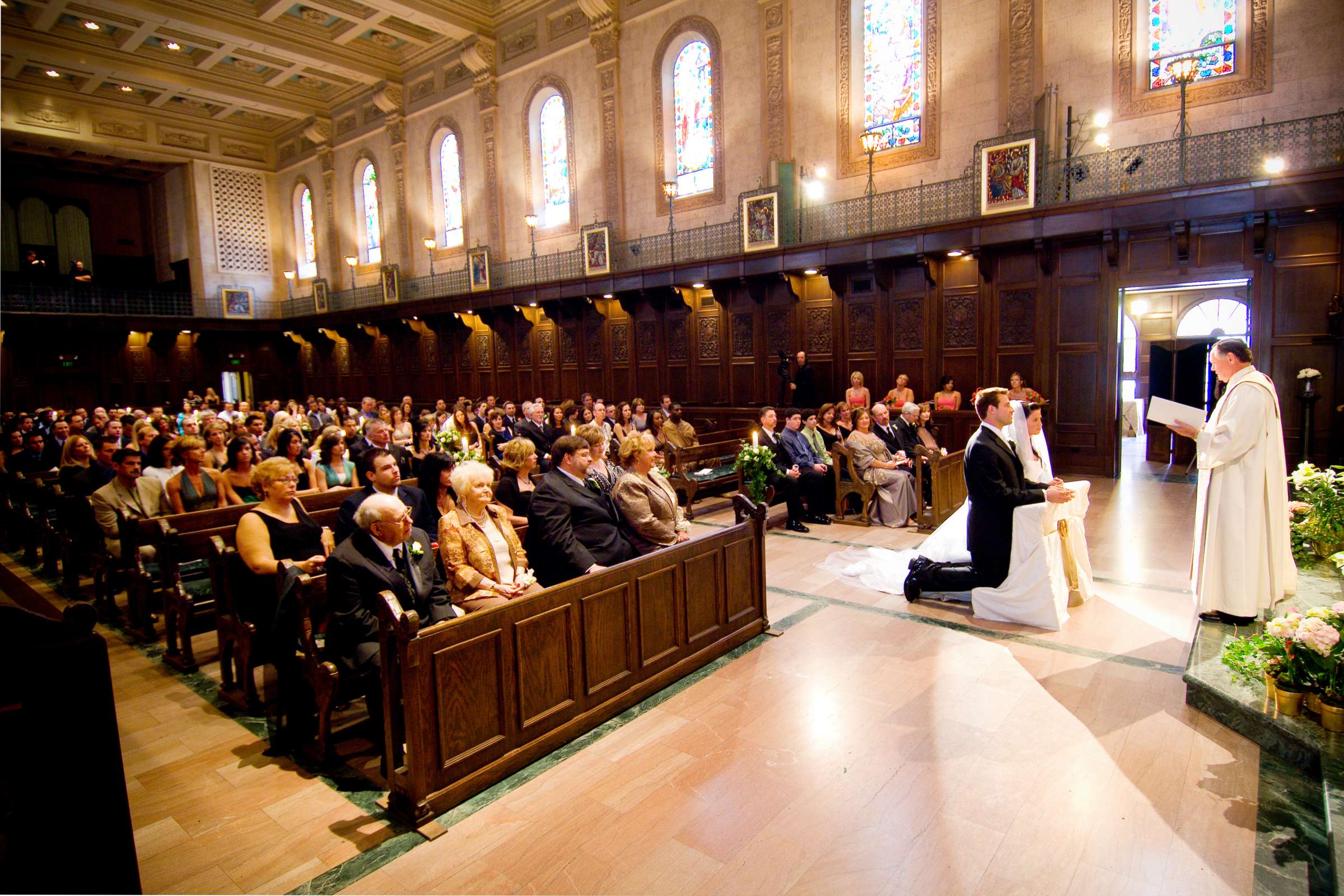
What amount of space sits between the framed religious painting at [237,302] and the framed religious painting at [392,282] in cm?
685

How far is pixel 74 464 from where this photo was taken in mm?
7109

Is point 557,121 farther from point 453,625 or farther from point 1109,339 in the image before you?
point 453,625

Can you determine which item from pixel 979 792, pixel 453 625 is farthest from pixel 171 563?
pixel 979 792

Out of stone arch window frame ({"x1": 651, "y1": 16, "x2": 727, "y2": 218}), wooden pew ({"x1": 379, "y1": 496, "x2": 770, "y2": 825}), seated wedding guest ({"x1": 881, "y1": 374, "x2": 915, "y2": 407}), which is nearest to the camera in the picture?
wooden pew ({"x1": 379, "y1": 496, "x2": 770, "y2": 825})

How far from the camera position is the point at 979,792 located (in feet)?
9.82

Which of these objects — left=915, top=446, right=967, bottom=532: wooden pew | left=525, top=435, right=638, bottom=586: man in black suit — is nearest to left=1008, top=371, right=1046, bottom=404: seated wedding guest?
left=915, top=446, right=967, bottom=532: wooden pew

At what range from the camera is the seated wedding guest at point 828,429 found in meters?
8.84

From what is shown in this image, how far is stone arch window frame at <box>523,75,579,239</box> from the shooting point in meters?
17.3

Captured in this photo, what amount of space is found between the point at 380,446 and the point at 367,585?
3.64 metres

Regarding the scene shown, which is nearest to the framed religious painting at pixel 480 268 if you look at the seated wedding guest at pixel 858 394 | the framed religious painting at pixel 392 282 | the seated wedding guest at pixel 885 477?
the framed religious painting at pixel 392 282

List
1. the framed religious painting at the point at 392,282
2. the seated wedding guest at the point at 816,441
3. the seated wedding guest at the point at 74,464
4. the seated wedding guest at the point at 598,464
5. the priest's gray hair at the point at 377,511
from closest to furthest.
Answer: the priest's gray hair at the point at 377,511 → the seated wedding guest at the point at 598,464 → the seated wedding guest at the point at 74,464 → the seated wedding guest at the point at 816,441 → the framed religious painting at the point at 392,282

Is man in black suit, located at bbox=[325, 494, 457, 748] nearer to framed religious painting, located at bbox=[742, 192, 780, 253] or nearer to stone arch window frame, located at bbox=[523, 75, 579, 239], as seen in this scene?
framed religious painting, located at bbox=[742, 192, 780, 253]

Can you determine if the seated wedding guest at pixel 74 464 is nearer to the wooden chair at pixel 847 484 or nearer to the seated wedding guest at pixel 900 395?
the wooden chair at pixel 847 484

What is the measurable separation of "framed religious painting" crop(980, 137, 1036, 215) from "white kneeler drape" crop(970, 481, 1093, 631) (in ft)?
23.3
